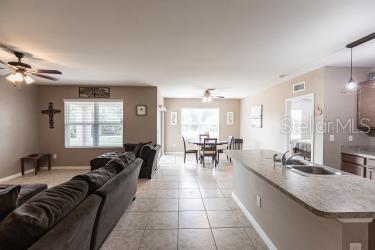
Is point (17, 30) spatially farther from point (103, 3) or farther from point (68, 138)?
point (68, 138)

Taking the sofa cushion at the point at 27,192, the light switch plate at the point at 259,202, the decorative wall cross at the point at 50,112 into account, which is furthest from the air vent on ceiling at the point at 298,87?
the decorative wall cross at the point at 50,112

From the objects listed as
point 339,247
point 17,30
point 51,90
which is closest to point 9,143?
point 51,90

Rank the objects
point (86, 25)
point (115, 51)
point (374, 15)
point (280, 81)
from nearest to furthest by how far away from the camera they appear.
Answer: point (374, 15)
point (86, 25)
point (115, 51)
point (280, 81)

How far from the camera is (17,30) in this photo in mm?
2270

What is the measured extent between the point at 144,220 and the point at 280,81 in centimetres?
446

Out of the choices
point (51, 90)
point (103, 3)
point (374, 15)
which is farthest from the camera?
point (51, 90)

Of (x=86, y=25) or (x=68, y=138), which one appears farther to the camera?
(x=68, y=138)

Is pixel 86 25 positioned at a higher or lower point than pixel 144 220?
higher

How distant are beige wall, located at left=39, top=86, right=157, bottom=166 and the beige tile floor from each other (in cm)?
106

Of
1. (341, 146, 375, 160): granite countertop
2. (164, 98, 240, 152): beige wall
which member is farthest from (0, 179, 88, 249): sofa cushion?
(164, 98, 240, 152): beige wall

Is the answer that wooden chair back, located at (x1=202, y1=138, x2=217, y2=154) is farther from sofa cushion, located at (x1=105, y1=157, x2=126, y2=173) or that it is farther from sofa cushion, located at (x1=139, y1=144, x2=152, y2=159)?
sofa cushion, located at (x1=105, y1=157, x2=126, y2=173)

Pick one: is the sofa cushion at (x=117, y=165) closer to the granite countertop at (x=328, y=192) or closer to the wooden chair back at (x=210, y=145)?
the granite countertop at (x=328, y=192)

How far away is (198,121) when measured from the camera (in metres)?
8.44

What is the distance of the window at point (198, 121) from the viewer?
8.38m
